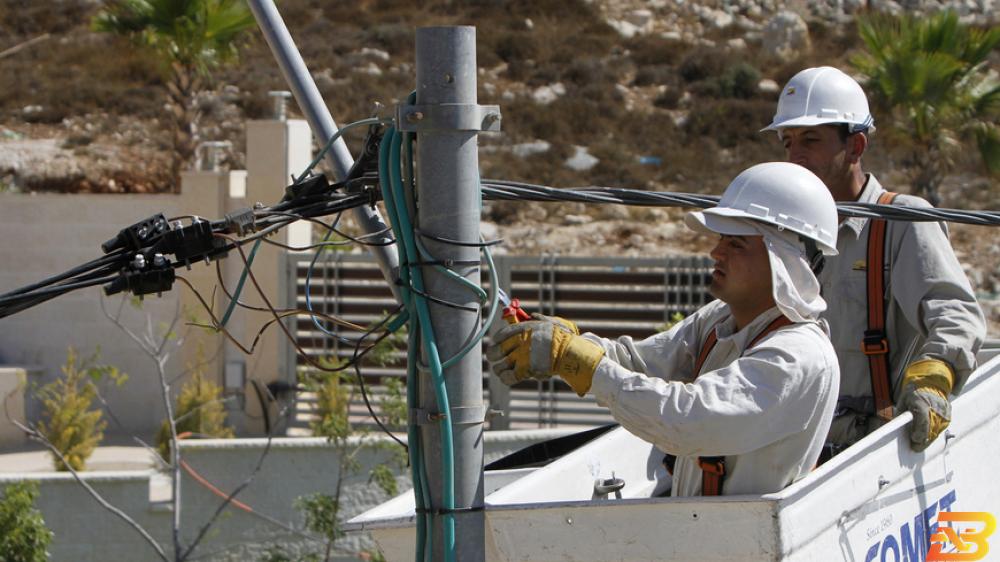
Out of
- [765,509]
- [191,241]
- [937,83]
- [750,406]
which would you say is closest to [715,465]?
[765,509]

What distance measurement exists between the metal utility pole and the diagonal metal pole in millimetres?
617

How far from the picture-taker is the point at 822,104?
5535 mm

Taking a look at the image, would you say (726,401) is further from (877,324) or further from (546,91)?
(546,91)

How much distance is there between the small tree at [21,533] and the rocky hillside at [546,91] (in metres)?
19.1

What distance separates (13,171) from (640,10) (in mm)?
21520

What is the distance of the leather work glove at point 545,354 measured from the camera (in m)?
3.65

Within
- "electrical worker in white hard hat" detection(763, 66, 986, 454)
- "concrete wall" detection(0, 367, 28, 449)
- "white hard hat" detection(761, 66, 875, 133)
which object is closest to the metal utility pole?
"electrical worker in white hard hat" detection(763, 66, 986, 454)

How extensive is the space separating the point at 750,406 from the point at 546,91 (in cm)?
3808

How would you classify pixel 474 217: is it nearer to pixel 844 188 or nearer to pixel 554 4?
pixel 844 188

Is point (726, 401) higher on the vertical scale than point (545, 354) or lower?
lower

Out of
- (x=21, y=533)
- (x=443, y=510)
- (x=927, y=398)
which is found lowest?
(x=21, y=533)

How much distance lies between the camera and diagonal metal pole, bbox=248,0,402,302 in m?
4.35

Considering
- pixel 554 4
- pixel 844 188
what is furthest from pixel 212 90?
pixel 844 188

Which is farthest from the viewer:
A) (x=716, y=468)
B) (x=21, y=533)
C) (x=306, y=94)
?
(x=21, y=533)
